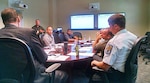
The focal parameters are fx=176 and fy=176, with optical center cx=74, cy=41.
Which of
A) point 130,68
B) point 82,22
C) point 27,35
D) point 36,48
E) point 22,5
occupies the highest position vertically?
point 22,5

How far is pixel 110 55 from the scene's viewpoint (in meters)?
1.95

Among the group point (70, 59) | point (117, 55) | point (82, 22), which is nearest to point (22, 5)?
point (82, 22)

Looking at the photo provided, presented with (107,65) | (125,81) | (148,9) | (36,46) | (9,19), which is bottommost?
(125,81)

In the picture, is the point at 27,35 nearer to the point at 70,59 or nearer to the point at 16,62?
the point at 16,62

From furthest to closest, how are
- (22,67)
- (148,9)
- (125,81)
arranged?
(148,9) → (125,81) → (22,67)

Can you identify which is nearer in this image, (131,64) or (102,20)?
(131,64)

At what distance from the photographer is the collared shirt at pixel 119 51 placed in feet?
6.35

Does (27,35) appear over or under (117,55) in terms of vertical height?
over

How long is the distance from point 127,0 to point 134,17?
853mm

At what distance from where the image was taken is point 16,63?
4.99 ft

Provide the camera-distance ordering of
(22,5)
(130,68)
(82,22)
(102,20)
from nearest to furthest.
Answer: (130,68), (22,5), (102,20), (82,22)

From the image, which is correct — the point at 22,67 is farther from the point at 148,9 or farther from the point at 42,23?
the point at 148,9

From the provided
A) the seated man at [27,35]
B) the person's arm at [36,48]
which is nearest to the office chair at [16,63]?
the seated man at [27,35]

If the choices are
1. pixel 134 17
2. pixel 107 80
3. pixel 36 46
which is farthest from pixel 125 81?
pixel 134 17
